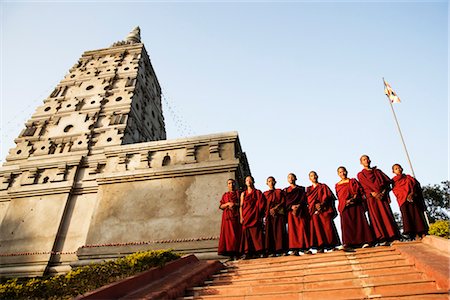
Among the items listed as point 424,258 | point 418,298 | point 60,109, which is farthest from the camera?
point 60,109

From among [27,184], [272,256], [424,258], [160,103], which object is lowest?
[424,258]

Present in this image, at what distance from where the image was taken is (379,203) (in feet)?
21.6

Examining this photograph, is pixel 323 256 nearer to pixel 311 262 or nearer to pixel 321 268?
pixel 311 262

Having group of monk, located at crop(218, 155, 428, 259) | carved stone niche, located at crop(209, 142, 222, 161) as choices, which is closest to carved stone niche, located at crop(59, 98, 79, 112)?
carved stone niche, located at crop(209, 142, 222, 161)

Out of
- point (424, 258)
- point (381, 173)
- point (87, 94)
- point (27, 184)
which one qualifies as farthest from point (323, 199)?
point (87, 94)

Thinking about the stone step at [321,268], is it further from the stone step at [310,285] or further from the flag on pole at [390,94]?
the flag on pole at [390,94]

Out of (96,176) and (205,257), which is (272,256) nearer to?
(205,257)

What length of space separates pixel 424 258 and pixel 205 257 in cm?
528

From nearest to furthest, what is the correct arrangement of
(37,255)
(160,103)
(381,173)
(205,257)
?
(381,173) < (205,257) < (37,255) < (160,103)

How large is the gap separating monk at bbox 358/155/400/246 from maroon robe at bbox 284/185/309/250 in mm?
1232

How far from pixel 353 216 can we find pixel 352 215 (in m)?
0.03

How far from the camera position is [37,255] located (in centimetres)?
1045

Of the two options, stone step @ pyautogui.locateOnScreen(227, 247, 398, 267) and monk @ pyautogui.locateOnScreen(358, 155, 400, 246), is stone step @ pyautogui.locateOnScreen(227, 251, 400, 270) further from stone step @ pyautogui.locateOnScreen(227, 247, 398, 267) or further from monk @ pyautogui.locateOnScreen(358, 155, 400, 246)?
monk @ pyautogui.locateOnScreen(358, 155, 400, 246)

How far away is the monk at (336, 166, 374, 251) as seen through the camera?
6.42 m
